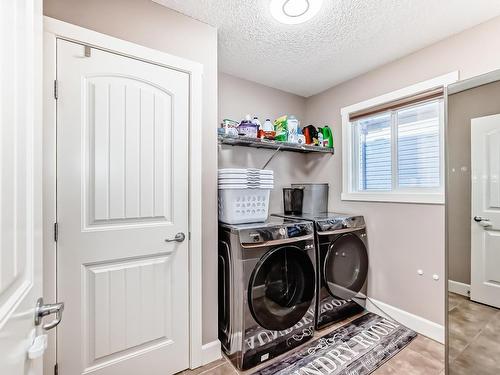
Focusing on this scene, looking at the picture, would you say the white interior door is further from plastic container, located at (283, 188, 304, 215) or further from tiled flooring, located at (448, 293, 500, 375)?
plastic container, located at (283, 188, 304, 215)

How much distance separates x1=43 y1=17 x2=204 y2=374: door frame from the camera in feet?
4.13

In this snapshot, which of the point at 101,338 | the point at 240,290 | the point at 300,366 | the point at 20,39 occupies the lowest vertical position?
the point at 300,366

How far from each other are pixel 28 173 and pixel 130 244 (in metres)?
0.93

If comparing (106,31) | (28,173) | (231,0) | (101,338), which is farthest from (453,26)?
(101,338)

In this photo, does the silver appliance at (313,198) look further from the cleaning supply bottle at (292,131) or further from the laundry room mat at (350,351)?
the laundry room mat at (350,351)

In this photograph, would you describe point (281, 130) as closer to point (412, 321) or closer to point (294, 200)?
point (294, 200)

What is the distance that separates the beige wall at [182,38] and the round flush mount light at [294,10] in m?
0.48

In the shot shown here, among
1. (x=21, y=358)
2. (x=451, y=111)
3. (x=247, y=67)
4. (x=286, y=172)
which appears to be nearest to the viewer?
(x=21, y=358)

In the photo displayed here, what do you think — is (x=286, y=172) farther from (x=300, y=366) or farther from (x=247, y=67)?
(x=300, y=366)

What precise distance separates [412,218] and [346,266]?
27.9 inches

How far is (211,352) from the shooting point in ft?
5.73

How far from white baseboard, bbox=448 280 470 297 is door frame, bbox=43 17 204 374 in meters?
1.49

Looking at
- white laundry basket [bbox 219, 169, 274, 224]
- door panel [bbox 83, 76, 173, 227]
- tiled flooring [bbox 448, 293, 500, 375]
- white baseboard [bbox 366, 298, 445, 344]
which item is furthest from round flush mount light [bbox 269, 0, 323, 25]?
white baseboard [bbox 366, 298, 445, 344]

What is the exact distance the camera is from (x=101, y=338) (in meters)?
1.41
